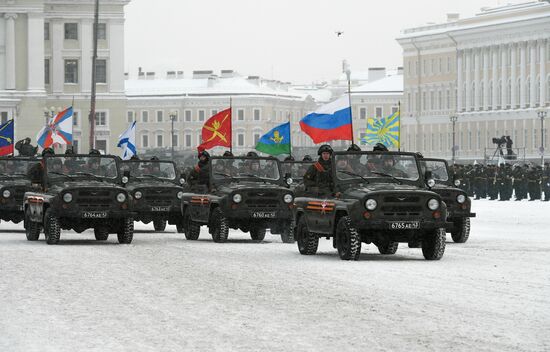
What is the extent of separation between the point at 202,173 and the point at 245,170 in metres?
0.79

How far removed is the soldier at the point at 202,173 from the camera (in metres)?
31.5

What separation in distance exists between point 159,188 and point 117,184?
421 cm

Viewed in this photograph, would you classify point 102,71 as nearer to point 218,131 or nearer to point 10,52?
point 10,52

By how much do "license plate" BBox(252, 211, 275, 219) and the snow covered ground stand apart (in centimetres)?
134

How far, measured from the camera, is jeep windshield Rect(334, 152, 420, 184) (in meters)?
25.0

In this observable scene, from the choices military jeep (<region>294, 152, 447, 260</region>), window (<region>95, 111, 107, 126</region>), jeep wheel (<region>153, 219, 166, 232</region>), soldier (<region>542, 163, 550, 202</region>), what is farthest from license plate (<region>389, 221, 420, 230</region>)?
window (<region>95, 111, 107, 126</region>)

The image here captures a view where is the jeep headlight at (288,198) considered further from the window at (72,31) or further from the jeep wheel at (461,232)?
the window at (72,31)

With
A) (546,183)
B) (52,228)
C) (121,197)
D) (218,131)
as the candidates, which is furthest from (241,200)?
(546,183)

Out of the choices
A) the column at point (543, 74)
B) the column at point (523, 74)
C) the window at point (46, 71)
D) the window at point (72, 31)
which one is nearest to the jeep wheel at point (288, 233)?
the window at point (72, 31)

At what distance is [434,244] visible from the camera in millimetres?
24469

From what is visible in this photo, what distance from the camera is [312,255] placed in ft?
85.6

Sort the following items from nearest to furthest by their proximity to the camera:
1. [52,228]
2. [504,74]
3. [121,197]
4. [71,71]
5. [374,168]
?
[374,168], [121,197], [52,228], [71,71], [504,74]

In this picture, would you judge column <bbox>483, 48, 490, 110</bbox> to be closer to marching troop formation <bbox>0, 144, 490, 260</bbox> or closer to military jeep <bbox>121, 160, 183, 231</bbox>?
marching troop formation <bbox>0, 144, 490, 260</bbox>

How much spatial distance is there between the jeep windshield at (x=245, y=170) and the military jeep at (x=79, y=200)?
181 centimetres
